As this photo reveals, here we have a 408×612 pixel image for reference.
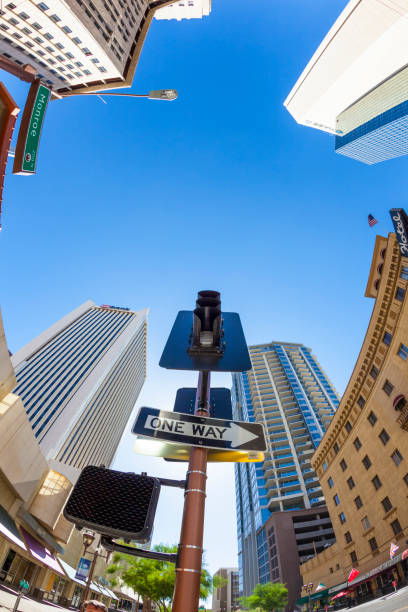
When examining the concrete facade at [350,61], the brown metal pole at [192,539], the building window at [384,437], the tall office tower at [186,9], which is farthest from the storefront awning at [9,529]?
the concrete facade at [350,61]

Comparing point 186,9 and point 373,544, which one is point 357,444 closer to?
point 373,544

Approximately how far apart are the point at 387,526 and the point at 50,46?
85947 mm

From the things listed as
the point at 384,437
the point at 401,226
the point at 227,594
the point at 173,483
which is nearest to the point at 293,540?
the point at 384,437

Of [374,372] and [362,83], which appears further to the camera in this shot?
[362,83]

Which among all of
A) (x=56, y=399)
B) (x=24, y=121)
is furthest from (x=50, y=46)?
(x=56, y=399)

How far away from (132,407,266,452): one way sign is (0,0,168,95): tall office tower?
227ft

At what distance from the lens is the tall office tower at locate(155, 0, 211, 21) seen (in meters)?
78.5

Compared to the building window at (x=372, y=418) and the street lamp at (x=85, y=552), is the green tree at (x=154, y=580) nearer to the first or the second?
the street lamp at (x=85, y=552)

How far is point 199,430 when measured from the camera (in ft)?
10.9

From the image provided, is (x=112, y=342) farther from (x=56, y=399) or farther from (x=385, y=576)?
(x=385, y=576)

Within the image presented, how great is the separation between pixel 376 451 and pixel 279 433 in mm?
58137

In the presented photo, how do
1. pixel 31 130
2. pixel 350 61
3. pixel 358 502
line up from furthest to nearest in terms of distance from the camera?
pixel 350 61 → pixel 358 502 → pixel 31 130

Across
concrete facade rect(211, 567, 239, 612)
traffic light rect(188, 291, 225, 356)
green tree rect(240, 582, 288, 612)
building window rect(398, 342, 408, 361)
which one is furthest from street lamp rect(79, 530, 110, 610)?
concrete facade rect(211, 567, 239, 612)

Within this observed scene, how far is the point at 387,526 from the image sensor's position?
79.6 feet
